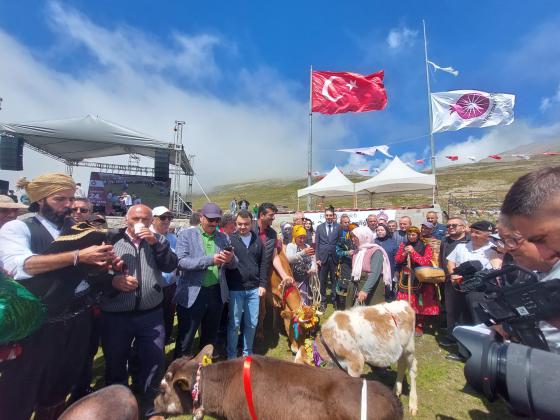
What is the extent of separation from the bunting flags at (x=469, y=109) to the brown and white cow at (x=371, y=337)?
14238mm

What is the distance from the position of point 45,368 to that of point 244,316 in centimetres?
249

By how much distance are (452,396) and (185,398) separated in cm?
350

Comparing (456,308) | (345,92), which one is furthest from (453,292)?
(345,92)

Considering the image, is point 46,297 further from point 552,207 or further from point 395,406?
point 552,207

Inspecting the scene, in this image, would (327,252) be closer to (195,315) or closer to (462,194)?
(195,315)

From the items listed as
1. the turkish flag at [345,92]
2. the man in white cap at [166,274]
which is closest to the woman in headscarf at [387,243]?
the man in white cap at [166,274]

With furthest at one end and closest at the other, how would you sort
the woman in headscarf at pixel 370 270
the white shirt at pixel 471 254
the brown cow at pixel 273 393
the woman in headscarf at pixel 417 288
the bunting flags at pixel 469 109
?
the bunting flags at pixel 469 109, the woman in headscarf at pixel 417 288, the woman in headscarf at pixel 370 270, the white shirt at pixel 471 254, the brown cow at pixel 273 393

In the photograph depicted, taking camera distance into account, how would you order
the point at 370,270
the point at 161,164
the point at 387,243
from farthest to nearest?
the point at 161,164, the point at 387,243, the point at 370,270

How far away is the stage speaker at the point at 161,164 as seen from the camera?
1738 centimetres

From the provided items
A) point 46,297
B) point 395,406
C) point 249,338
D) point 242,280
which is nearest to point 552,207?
point 395,406

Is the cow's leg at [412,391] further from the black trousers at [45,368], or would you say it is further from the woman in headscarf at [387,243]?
the black trousers at [45,368]

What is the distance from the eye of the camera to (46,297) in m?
2.15

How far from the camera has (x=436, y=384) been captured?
4.09 m

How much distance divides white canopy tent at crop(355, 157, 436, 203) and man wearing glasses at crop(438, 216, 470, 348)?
10.5 meters
